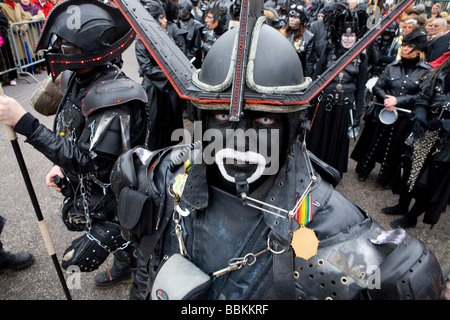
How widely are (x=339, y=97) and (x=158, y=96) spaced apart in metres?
2.91

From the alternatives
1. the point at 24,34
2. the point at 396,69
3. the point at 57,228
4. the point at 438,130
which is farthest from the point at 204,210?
the point at 24,34

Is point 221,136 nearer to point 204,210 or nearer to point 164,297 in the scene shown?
point 204,210

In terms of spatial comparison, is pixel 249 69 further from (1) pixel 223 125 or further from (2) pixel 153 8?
(2) pixel 153 8

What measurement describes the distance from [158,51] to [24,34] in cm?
949

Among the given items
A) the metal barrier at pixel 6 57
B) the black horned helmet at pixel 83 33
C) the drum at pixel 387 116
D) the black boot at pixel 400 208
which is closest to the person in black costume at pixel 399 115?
the drum at pixel 387 116

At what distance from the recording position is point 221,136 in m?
1.51

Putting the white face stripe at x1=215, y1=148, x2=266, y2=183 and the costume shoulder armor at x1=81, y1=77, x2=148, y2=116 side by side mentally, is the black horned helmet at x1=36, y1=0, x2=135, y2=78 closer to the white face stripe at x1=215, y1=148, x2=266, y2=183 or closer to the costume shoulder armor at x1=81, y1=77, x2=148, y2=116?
the costume shoulder armor at x1=81, y1=77, x2=148, y2=116

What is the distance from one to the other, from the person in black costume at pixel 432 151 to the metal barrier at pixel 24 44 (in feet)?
28.5

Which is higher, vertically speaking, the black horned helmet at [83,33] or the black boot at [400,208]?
the black horned helmet at [83,33]

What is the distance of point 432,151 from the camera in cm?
397

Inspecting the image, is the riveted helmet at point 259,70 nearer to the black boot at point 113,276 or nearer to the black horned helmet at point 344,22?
the black boot at point 113,276

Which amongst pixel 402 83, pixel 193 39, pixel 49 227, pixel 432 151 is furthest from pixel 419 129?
pixel 49 227

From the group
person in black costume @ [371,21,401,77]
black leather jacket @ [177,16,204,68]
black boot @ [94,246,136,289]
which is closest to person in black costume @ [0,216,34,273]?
black boot @ [94,246,136,289]

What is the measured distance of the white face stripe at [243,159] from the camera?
4.79ft
